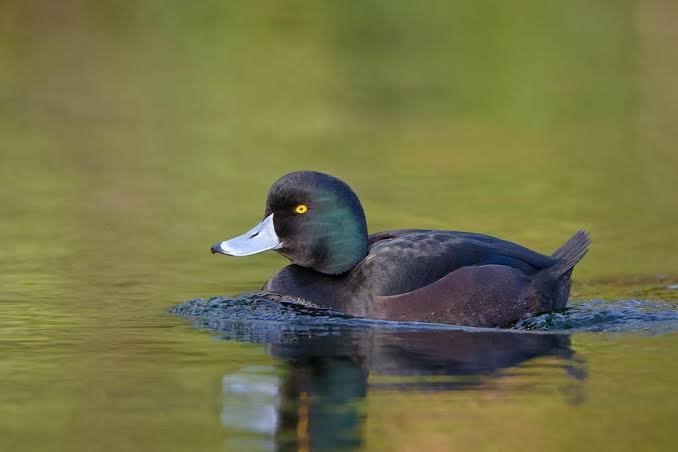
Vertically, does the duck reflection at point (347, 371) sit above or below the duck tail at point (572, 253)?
below

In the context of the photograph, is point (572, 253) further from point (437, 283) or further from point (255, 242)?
point (255, 242)

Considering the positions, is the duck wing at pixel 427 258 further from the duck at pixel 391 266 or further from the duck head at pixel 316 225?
the duck head at pixel 316 225

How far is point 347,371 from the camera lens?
7.18 metres

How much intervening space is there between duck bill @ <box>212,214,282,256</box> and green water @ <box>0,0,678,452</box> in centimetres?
57

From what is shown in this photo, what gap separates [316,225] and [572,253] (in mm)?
1595

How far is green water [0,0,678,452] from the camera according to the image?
6473 millimetres

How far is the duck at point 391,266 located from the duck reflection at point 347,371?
0.26m

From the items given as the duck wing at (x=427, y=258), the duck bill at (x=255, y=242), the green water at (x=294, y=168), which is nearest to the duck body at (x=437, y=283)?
the duck wing at (x=427, y=258)

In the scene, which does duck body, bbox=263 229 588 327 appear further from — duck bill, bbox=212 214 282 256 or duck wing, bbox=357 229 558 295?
duck bill, bbox=212 214 282 256

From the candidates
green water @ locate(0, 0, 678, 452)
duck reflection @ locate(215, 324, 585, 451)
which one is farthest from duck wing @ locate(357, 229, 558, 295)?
green water @ locate(0, 0, 678, 452)

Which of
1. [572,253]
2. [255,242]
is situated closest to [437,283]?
[572,253]

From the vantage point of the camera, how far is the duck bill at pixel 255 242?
8.66 m

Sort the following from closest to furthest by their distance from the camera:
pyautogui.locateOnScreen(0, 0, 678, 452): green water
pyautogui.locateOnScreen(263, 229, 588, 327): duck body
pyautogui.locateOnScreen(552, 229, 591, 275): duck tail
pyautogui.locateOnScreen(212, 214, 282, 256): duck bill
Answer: pyautogui.locateOnScreen(0, 0, 678, 452): green water → pyautogui.locateOnScreen(263, 229, 588, 327): duck body → pyautogui.locateOnScreen(212, 214, 282, 256): duck bill → pyautogui.locateOnScreen(552, 229, 591, 275): duck tail

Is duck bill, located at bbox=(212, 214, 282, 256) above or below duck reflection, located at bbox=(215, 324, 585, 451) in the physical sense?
above
